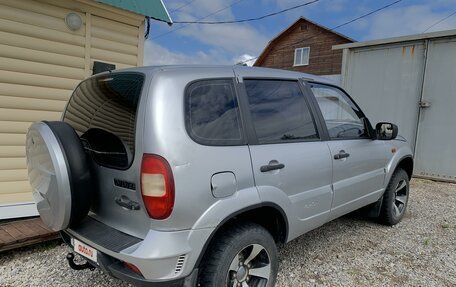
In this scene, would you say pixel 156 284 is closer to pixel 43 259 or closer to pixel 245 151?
pixel 245 151

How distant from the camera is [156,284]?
1.79 metres

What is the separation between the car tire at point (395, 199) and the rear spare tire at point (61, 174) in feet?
11.2

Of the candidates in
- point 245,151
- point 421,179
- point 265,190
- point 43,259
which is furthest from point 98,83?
point 421,179

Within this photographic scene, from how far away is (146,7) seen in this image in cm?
437

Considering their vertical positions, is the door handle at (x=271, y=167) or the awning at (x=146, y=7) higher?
the awning at (x=146, y=7)

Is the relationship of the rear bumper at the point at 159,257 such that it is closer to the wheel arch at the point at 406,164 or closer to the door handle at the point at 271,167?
the door handle at the point at 271,167

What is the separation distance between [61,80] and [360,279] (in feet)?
13.5

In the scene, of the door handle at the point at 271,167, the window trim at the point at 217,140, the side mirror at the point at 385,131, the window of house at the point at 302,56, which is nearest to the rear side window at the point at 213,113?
the window trim at the point at 217,140

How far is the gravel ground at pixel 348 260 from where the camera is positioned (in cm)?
276

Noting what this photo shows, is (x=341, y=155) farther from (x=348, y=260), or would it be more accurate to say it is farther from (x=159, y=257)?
(x=159, y=257)

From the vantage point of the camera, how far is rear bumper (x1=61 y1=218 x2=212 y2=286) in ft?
5.74

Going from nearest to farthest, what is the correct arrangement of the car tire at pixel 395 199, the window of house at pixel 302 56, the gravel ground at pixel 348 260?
the gravel ground at pixel 348 260 < the car tire at pixel 395 199 < the window of house at pixel 302 56

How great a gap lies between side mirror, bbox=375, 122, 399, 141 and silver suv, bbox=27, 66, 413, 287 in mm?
1127

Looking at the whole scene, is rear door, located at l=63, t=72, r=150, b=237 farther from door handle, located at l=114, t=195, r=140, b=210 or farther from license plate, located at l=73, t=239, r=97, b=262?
license plate, located at l=73, t=239, r=97, b=262
